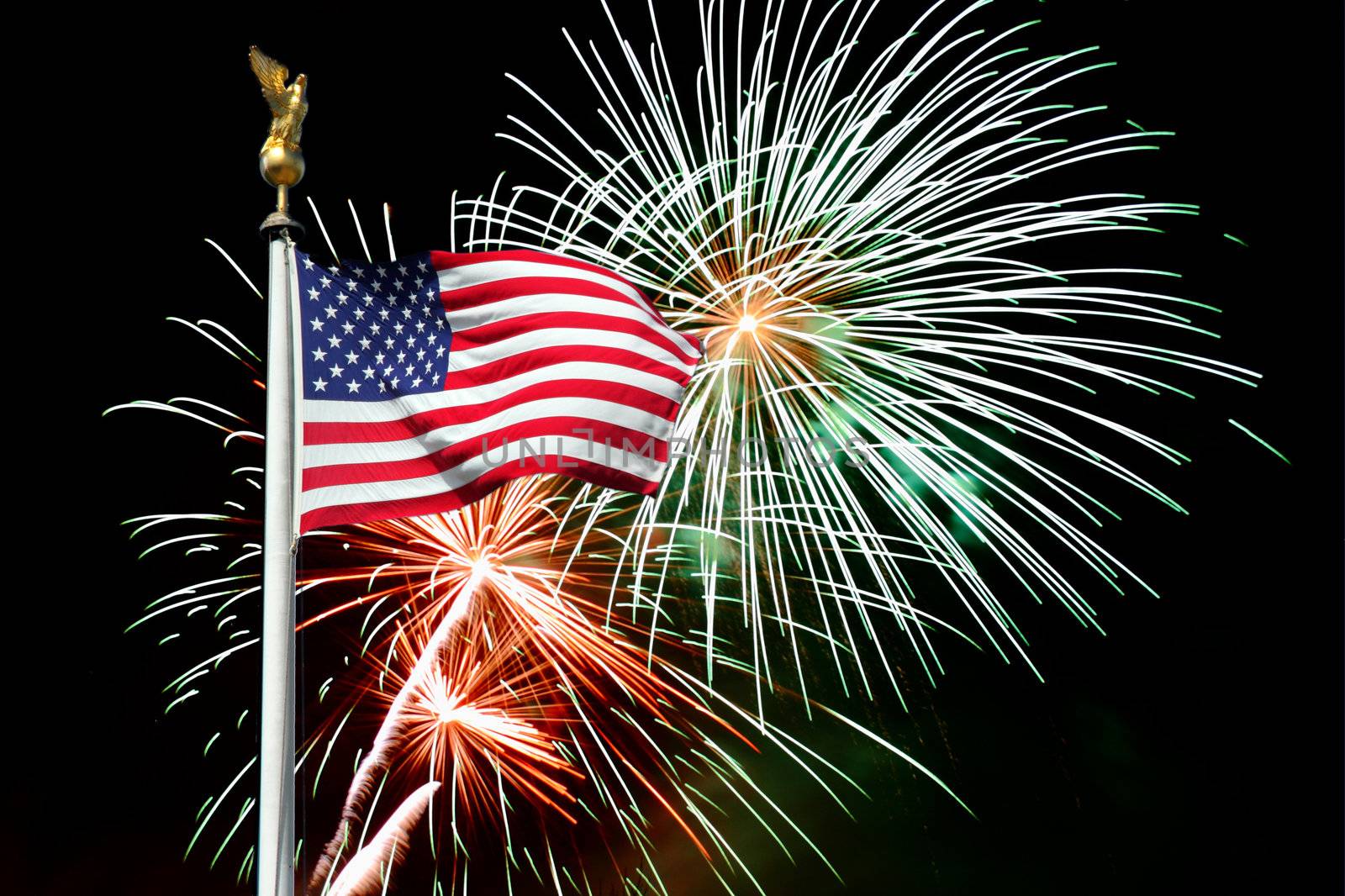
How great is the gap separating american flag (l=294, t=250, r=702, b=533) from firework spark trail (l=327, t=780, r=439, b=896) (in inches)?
312

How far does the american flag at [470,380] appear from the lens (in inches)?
250

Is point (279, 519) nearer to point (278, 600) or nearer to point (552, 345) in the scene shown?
point (278, 600)

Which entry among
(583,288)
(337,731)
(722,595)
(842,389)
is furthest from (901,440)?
(337,731)

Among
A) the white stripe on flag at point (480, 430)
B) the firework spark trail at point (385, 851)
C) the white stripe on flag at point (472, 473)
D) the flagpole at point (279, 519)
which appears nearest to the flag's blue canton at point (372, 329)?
the flagpole at point (279, 519)

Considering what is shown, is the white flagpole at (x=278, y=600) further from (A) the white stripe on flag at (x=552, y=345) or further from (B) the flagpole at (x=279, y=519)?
(A) the white stripe on flag at (x=552, y=345)

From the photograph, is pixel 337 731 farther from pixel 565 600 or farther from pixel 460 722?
pixel 565 600

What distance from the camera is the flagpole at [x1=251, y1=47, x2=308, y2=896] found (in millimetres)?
5426

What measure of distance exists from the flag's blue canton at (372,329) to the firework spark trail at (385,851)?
8.32 meters

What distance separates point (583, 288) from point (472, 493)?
160 cm

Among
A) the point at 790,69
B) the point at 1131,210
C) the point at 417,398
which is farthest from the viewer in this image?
the point at 790,69

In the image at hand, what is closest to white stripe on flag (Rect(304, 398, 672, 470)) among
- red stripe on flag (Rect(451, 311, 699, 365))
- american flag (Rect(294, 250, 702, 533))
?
american flag (Rect(294, 250, 702, 533))

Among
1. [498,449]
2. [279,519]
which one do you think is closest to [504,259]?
[498,449]

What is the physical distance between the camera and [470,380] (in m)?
7.02

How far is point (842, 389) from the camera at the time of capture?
1196 centimetres
